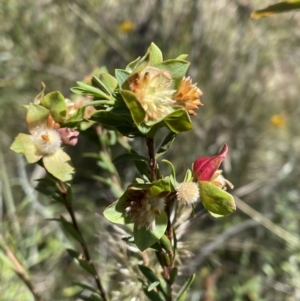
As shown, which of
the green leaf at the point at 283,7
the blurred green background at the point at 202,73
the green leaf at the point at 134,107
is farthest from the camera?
the blurred green background at the point at 202,73

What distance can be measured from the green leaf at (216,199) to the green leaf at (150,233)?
0.12ft

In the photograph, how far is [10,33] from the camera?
1530 millimetres

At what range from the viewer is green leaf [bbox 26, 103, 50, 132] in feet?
1.33

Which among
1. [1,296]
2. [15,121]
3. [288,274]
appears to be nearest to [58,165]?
[1,296]

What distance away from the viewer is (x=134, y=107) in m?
0.30

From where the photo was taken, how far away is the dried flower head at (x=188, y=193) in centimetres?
33

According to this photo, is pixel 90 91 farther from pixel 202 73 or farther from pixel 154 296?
pixel 202 73

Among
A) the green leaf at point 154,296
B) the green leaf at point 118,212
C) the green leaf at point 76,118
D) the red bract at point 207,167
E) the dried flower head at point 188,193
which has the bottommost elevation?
the green leaf at point 154,296

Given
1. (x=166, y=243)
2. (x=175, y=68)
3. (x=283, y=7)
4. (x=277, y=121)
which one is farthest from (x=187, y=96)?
(x=277, y=121)

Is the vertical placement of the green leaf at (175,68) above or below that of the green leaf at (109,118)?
above

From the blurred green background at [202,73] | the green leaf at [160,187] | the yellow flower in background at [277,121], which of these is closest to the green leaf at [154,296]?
the green leaf at [160,187]

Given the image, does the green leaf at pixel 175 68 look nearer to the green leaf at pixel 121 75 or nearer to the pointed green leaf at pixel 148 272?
the green leaf at pixel 121 75

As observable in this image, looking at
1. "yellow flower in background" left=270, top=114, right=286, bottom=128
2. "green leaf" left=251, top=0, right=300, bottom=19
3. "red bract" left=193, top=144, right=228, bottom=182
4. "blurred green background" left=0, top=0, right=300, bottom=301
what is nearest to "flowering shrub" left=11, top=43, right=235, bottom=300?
"red bract" left=193, top=144, right=228, bottom=182

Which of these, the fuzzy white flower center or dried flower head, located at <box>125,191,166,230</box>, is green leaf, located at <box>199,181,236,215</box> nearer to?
dried flower head, located at <box>125,191,166,230</box>
